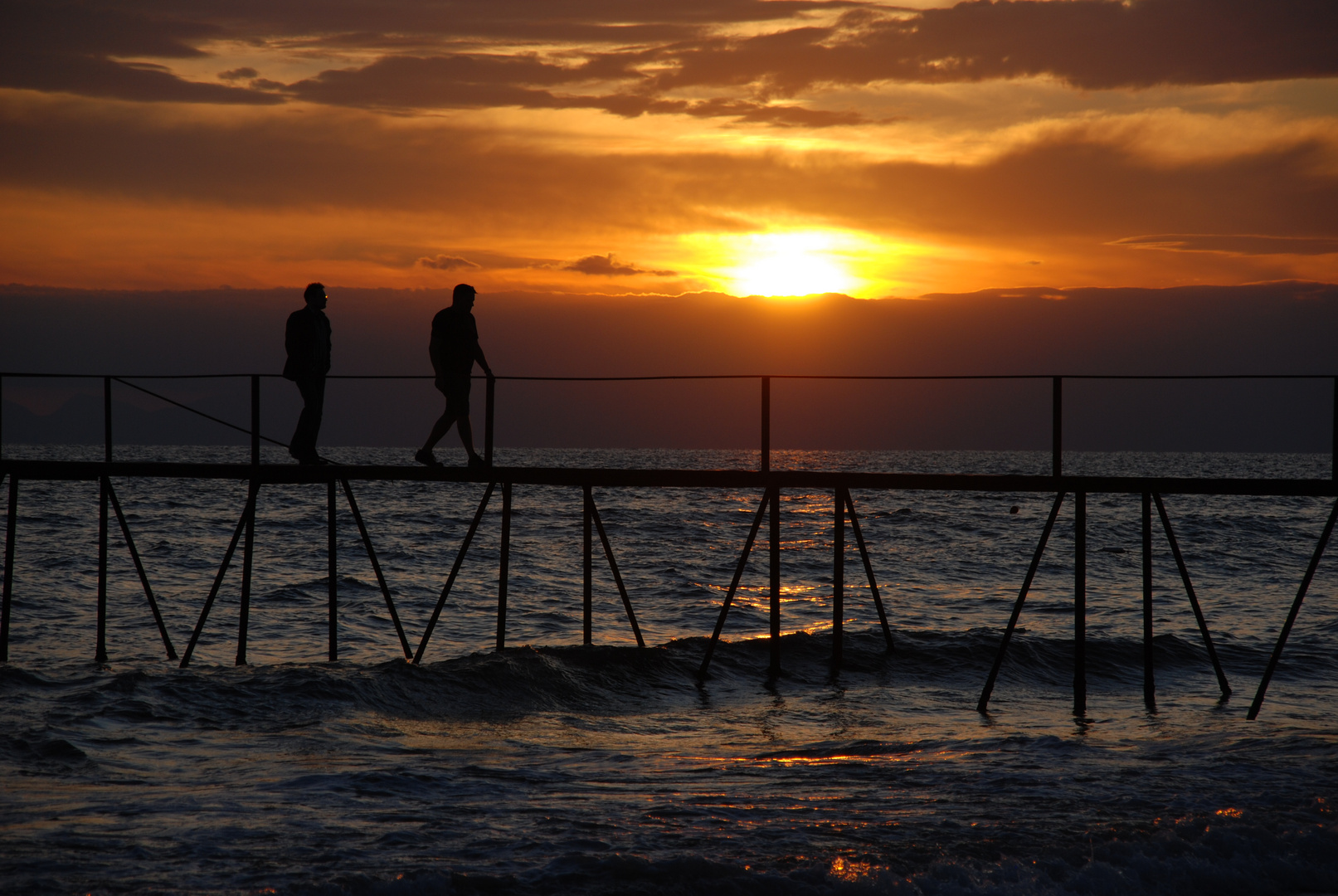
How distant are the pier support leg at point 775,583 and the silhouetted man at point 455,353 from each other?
4.04 meters

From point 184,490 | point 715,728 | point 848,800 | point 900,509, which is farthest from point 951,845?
point 184,490

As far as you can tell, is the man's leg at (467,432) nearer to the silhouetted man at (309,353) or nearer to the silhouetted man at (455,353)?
the silhouetted man at (455,353)

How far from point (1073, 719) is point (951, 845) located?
591 centimetres

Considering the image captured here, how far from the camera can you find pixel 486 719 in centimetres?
1267

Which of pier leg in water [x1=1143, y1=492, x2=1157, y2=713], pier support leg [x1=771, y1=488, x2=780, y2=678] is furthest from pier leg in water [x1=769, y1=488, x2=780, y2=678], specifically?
pier leg in water [x1=1143, y1=492, x2=1157, y2=713]

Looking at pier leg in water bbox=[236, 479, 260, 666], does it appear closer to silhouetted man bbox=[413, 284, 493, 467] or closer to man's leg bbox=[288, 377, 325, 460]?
man's leg bbox=[288, 377, 325, 460]

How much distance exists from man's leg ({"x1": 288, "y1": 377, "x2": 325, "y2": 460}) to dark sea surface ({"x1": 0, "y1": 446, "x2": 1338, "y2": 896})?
9.52ft

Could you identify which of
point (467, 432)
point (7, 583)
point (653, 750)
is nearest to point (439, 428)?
point (467, 432)

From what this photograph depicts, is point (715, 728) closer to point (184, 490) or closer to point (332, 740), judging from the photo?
point (332, 740)

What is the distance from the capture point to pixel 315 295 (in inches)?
489

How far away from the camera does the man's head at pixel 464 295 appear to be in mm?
12500

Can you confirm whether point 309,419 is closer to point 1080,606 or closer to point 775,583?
point 775,583

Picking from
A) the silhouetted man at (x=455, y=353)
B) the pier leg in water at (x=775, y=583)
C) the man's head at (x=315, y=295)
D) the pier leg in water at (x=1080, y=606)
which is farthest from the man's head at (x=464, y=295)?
the pier leg in water at (x=1080, y=606)

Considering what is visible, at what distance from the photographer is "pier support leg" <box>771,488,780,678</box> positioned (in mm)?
14281
